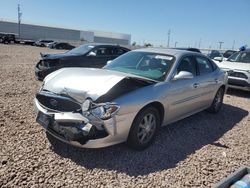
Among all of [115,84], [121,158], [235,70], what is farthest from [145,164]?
[235,70]

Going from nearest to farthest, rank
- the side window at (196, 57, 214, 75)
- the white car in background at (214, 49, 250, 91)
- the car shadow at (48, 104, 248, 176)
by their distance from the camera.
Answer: the car shadow at (48, 104, 248, 176), the side window at (196, 57, 214, 75), the white car in background at (214, 49, 250, 91)

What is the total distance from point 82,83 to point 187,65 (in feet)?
7.58

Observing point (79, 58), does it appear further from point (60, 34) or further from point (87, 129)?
point (60, 34)

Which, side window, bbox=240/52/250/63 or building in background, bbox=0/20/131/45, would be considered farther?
building in background, bbox=0/20/131/45

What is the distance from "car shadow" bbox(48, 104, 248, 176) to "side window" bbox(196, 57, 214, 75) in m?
1.15

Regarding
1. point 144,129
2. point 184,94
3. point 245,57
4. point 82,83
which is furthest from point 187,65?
point 245,57

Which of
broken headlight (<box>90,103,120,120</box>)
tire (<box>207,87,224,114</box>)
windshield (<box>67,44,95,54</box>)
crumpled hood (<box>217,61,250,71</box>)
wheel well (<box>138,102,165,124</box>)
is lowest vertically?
tire (<box>207,87,224,114</box>)

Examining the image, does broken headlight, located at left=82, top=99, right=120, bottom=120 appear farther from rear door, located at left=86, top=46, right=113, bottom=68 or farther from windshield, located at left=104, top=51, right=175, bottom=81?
rear door, located at left=86, top=46, right=113, bottom=68

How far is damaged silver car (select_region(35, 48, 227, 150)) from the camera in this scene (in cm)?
348

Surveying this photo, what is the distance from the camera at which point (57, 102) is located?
3.77m

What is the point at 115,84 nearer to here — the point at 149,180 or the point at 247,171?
the point at 149,180

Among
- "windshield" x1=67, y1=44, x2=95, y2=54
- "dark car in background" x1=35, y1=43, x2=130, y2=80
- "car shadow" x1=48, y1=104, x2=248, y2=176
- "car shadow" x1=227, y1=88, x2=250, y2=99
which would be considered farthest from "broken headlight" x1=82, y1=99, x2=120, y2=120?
"car shadow" x1=227, y1=88, x2=250, y2=99

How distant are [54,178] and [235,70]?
25.9 feet

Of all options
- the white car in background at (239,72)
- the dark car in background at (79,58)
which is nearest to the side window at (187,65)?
the white car in background at (239,72)
